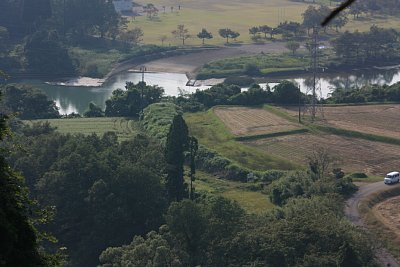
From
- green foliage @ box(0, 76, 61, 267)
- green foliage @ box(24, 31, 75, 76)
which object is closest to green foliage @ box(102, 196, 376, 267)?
green foliage @ box(0, 76, 61, 267)

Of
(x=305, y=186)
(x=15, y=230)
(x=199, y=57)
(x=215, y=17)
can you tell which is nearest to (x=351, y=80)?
(x=199, y=57)

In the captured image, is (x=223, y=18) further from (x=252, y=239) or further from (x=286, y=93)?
(x=252, y=239)

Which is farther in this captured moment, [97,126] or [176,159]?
[97,126]

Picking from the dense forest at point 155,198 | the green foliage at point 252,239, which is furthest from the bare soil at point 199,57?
the green foliage at point 252,239

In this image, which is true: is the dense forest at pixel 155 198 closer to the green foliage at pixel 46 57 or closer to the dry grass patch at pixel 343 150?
the dry grass patch at pixel 343 150

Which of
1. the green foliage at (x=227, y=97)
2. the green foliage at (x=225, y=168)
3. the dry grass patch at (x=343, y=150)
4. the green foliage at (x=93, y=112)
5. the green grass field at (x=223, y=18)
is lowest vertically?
the green foliage at (x=225, y=168)

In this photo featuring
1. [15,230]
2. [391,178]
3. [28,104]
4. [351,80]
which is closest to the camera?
[15,230]
